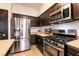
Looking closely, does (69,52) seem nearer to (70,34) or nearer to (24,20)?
(70,34)

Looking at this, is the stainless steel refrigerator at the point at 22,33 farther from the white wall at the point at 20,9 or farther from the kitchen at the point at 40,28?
the white wall at the point at 20,9

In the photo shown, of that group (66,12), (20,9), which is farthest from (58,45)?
(20,9)

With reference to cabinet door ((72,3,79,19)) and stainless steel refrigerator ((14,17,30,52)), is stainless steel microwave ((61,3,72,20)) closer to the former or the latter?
cabinet door ((72,3,79,19))

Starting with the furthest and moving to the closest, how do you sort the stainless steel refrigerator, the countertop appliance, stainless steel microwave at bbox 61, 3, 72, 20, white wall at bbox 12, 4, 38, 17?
1. the stainless steel refrigerator
2. white wall at bbox 12, 4, 38, 17
3. stainless steel microwave at bbox 61, 3, 72, 20
4. the countertop appliance

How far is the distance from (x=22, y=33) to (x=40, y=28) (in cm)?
118

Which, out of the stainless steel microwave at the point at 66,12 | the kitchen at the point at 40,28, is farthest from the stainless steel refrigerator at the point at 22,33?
the stainless steel microwave at the point at 66,12

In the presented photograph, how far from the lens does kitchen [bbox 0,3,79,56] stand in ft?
4.99

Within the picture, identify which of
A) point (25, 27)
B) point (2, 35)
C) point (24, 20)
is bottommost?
point (2, 35)

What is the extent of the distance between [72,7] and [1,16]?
1515 mm

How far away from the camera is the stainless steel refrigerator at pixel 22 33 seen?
3.20 m

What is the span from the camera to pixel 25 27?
11.4ft

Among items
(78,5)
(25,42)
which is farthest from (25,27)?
(78,5)

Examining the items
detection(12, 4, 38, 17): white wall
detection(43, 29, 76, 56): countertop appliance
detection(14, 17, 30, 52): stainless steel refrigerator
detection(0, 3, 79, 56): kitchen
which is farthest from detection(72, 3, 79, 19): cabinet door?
detection(14, 17, 30, 52): stainless steel refrigerator

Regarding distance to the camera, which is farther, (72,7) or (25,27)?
(25,27)
